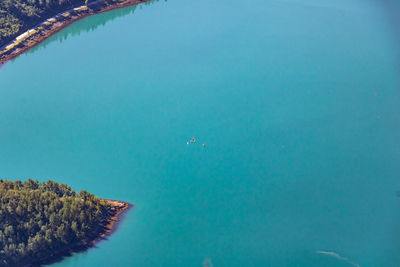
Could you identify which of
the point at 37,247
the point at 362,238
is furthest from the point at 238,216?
the point at 37,247

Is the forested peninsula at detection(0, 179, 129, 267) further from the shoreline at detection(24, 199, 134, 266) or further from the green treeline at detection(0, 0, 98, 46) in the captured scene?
the green treeline at detection(0, 0, 98, 46)

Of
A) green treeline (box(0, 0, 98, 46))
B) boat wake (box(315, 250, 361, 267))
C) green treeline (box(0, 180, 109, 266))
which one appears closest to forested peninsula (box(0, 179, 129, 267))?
green treeline (box(0, 180, 109, 266))

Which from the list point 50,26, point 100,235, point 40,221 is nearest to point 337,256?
point 100,235

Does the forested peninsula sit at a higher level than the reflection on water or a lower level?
lower

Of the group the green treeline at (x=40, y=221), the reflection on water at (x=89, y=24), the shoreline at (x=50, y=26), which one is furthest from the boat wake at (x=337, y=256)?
the reflection on water at (x=89, y=24)

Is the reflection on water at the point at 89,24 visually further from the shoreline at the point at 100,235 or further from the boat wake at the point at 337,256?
the boat wake at the point at 337,256

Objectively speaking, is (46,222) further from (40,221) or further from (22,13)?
(22,13)
